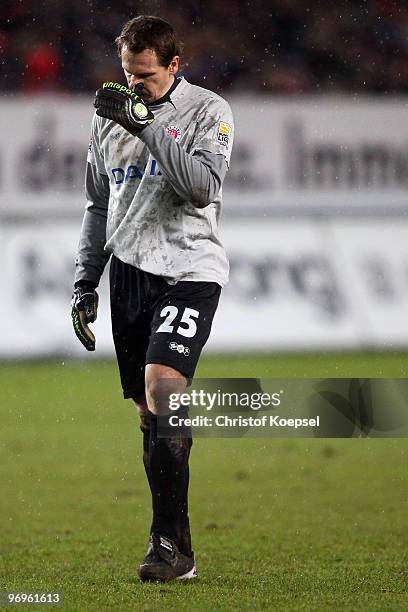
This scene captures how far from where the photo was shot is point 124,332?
4.36 m

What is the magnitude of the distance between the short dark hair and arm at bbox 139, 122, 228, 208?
0.89 ft

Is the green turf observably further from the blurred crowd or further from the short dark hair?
the blurred crowd

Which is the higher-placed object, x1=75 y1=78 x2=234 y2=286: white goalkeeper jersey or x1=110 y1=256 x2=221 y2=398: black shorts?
x1=75 y1=78 x2=234 y2=286: white goalkeeper jersey

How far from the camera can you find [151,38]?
13.4 feet

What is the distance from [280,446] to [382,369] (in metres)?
3.03

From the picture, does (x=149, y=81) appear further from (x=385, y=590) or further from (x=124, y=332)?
(x=385, y=590)

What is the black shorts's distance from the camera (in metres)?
4.08

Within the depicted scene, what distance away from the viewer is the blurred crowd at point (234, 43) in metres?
14.0

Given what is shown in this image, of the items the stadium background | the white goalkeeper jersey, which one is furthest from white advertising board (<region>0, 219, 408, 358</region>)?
the white goalkeeper jersey

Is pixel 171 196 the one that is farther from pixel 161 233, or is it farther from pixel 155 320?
pixel 155 320

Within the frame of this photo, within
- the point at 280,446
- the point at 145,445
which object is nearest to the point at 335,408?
the point at 145,445

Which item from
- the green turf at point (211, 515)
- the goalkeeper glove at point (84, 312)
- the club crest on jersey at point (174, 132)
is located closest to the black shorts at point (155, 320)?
the goalkeeper glove at point (84, 312)

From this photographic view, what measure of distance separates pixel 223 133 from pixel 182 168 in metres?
0.28

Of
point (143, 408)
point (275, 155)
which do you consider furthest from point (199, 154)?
point (275, 155)
